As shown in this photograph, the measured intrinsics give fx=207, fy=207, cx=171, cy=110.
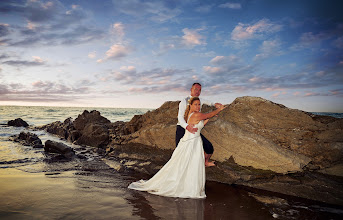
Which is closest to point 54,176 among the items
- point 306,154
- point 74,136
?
point 306,154

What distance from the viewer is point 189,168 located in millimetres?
5828

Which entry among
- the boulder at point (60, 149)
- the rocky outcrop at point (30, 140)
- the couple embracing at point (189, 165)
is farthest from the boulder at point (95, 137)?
the couple embracing at point (189, 165)

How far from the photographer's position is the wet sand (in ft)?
15.1

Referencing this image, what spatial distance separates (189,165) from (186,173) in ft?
0.80

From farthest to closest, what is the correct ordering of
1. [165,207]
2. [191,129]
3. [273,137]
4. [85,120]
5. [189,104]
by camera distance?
1. [85,120]
2. [273,137]
3. [189,104]
4. [191,129]
5. [165,207]

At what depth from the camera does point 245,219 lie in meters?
4.54

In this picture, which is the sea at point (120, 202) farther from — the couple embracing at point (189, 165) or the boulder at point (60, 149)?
the boulder at point (60, 149)

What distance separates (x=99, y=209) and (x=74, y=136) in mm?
13592

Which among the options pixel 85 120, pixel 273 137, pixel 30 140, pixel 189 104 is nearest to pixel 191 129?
pixel 189 104

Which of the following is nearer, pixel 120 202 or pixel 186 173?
pixel 120 202

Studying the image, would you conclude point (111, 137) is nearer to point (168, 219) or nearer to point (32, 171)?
point (32, 171)

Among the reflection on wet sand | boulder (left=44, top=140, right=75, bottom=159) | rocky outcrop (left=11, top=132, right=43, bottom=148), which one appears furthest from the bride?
rocky outcrop (left=11, top=132, right=43, bottom=148)

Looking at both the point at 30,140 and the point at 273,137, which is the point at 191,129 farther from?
the point at 30,140

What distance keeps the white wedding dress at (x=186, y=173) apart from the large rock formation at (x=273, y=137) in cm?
167
